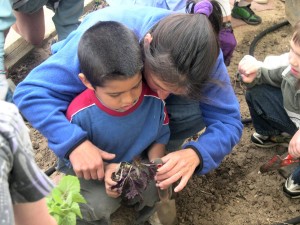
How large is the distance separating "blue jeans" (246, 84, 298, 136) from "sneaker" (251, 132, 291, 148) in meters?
0.11

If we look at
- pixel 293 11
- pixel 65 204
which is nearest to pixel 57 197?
pixel 65 204

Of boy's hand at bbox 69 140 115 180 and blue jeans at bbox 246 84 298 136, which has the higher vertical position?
boy's hand at bbox 69 140 115 180

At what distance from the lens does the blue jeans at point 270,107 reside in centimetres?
223

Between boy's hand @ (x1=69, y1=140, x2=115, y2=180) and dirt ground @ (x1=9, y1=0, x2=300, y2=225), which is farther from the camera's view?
dirt ground @ (x1=9, y1=0, x2=300, y2=225)

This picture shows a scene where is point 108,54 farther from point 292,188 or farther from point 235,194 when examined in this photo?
point 292,188

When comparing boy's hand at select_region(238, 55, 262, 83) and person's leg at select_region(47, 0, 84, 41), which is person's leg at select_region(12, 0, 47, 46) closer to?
person's leg at select_region(47, 0, 84, 41)

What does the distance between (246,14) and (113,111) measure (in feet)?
8.20

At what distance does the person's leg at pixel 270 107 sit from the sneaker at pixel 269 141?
0.31 ft

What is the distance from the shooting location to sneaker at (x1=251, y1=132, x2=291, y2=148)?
2433mm

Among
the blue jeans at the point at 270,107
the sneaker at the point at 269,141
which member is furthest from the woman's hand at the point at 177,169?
the sneaker at the point at 269,141

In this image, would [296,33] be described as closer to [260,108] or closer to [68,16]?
[260,108]

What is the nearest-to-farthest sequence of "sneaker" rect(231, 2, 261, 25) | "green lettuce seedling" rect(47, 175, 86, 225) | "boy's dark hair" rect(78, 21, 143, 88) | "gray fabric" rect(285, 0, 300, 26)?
"green lettuce seedling" rect(47, 175, 86, 225), "boy's dark hair" rect(78, 21, 143, 88), "gray fabric" rect(285, 0, 300, 26), "sneaker" rect(231, 2, 261, 25)

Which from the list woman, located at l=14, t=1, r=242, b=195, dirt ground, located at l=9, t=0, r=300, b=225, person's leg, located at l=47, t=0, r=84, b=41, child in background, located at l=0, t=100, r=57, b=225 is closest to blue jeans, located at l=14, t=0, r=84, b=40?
person's leg, located at l=47, t=0, r=84, b=41

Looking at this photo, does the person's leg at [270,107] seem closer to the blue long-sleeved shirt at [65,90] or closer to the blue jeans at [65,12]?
the blue long-sleeved shirt at [65,90]
